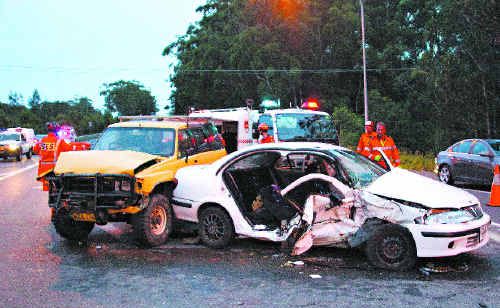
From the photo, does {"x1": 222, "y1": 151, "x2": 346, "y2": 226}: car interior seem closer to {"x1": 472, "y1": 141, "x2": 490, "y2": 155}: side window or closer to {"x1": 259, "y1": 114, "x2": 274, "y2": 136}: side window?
{"x1": 259, "y1": 114, "x2": 274, "y2": 136}: side window

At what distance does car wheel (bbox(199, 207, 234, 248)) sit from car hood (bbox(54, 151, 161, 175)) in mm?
1147

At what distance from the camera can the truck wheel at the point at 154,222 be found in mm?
7633

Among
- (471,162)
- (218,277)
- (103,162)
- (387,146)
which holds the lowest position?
(218,277)

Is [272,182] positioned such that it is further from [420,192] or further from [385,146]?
[385,146]

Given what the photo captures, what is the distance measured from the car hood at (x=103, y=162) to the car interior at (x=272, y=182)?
4.00ft

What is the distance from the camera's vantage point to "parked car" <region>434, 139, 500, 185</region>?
14.2 m

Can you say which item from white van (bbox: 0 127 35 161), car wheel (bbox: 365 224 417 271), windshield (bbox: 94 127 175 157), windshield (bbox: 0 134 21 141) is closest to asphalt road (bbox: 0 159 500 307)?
car wheel (bbox: 365 224 417 271)

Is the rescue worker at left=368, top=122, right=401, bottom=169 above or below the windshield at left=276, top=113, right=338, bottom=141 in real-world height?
below

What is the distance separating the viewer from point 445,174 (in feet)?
52.1

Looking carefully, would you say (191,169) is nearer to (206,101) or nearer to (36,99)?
(206,101)

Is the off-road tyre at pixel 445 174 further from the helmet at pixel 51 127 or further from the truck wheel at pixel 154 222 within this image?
the helmet at pixel 51 127

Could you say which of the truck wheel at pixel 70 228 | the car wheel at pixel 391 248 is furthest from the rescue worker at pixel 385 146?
the truck wheel at pixel 70 228

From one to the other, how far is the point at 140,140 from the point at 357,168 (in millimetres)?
3636

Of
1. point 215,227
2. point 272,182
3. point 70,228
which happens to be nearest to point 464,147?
point 272,182
